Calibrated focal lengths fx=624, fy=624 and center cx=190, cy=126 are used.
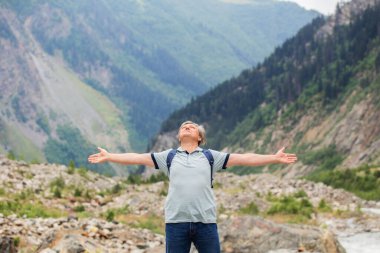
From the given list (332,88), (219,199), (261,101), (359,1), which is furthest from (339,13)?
(219,199)

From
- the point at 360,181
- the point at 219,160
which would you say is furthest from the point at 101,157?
the point at 360,181

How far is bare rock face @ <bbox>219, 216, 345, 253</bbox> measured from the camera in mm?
16250

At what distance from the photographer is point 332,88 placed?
129875mm

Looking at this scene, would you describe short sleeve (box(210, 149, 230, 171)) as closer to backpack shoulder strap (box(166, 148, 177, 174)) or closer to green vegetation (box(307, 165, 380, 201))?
backpack shoulder strap (box(166, 148, 177, 174))

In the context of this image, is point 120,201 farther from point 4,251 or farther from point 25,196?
point 4,251

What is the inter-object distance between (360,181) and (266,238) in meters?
35.5

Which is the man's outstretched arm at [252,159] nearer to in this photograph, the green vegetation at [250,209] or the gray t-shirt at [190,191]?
the gray t-shirt at [190,191]

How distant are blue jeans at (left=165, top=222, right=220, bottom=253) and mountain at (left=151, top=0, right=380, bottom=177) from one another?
229 feet

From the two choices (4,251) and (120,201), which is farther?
(120,201)

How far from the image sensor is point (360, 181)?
50469 millimetres

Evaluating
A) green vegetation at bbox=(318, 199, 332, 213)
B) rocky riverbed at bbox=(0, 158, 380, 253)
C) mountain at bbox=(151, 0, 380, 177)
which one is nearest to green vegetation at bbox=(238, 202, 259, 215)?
rocky riverbed at bbox=(0, 158, 380, 253)

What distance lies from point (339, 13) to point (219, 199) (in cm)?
15971

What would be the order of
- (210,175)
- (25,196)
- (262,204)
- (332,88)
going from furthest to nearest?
(332,88)
(262,204)
(25,196)
(210,175)

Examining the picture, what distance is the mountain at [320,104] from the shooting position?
100m
